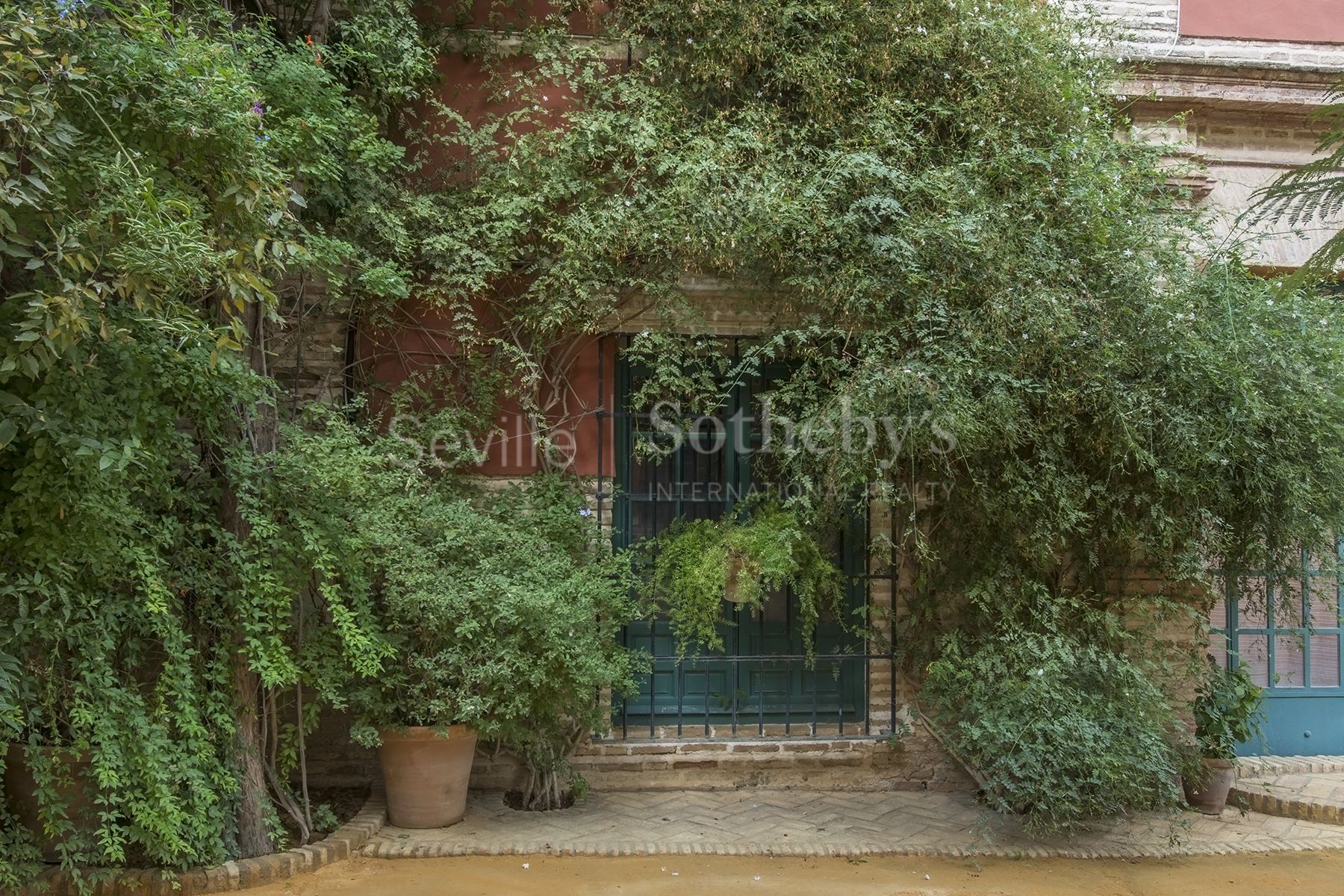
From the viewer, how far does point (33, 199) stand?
125 inches

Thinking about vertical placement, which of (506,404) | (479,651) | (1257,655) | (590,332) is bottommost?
(1257,655)

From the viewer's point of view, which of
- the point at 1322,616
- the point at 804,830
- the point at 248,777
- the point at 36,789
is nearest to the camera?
the point at 36,789

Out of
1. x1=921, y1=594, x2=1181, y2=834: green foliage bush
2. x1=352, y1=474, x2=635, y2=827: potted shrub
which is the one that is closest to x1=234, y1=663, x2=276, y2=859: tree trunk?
x1=352, y1=474, x2=635, y2=827: potted shrub

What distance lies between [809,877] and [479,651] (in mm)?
1972

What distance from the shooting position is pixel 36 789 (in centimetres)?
396

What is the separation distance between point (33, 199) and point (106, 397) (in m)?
0.85

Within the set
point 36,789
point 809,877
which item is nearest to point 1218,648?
point 809,877

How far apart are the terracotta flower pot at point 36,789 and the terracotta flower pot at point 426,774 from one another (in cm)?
134

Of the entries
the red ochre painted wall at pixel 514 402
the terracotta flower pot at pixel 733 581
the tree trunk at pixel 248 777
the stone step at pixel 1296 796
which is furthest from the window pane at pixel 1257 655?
the tree trunk at pixel 248 777

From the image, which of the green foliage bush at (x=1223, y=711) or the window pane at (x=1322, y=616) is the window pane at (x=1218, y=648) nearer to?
the green foliage bush at (x=1223, y=711)

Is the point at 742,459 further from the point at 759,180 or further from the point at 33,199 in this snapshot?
the point at 33,199

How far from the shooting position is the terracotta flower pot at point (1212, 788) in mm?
5559

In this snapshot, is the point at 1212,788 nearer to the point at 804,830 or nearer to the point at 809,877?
the point at 804,830

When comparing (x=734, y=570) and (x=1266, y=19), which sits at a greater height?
(x=1266, y=19)
